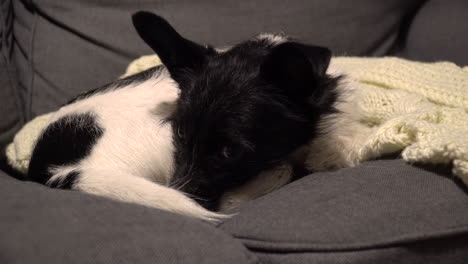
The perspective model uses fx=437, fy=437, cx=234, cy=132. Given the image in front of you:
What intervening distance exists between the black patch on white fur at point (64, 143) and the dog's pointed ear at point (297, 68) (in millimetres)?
521

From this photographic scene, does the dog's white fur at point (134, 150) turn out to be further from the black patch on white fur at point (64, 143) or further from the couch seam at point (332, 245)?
the couch seam at point (332, 245)

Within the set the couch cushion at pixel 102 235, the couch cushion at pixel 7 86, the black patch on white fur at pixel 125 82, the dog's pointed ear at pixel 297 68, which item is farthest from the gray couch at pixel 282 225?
the couch cushion at pixel 7 86

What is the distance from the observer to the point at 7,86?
1.80 metres

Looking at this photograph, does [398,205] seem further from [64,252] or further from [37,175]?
[37,175]

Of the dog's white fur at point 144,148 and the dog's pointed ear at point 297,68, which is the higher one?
the dog's pointed ear at point 297,68

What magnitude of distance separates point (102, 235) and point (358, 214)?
48 centimetres

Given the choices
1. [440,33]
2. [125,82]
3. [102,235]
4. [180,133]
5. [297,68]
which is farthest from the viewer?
[440,33]

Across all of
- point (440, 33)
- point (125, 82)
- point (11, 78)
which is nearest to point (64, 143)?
point (125, 82)

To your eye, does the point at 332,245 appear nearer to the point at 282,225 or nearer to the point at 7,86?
the point at 282,225

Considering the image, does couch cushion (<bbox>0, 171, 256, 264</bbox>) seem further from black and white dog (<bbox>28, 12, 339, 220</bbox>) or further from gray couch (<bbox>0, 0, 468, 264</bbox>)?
black and white dog (<bbox>28, 12, 339, 220</bbox>)

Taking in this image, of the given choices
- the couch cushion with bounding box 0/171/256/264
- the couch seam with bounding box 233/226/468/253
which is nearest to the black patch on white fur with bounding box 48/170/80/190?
the couch cushion with bounding box 0/171/256/264

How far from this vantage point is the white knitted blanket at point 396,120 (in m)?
0.97

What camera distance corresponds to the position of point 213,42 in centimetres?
184

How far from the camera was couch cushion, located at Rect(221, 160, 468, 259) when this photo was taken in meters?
0.81
